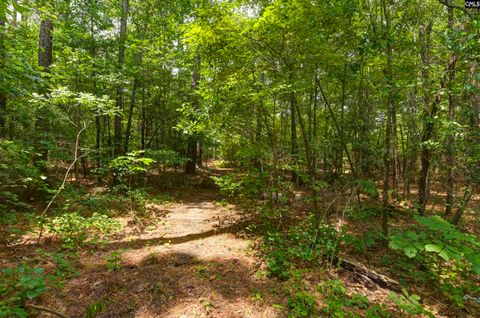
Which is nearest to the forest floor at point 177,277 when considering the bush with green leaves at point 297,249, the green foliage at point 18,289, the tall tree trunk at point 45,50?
the bush with green leaves at point 297,249

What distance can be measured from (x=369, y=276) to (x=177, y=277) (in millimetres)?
3504

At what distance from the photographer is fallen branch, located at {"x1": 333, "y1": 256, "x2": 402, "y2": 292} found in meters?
4.20

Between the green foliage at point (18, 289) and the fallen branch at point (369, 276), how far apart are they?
4513 millimetres

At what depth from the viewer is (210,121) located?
519 centimetres

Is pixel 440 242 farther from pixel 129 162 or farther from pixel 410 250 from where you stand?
pixel 129 162

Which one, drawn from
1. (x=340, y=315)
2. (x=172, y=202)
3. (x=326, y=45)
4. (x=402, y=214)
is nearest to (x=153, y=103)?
(x=172, y=202)

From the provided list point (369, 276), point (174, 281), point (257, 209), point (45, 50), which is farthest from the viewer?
point (45, 50)

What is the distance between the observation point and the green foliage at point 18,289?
2342 mm

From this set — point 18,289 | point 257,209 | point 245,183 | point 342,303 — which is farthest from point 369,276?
point 18,289

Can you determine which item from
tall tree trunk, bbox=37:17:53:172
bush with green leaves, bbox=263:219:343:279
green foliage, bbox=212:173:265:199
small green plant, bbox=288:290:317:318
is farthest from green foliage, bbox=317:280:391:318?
tall tree trunk, bbox=37:17:53:172

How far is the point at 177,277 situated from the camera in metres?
4.07

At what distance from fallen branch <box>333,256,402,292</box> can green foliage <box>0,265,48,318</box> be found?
14.8ft

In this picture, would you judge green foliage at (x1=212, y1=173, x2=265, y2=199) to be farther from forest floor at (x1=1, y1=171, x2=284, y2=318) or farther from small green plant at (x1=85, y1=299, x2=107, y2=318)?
small green plant at (x1=85, y1=299, x2=107, y2=318)

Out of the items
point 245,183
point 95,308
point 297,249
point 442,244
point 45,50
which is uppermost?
point 45,50
